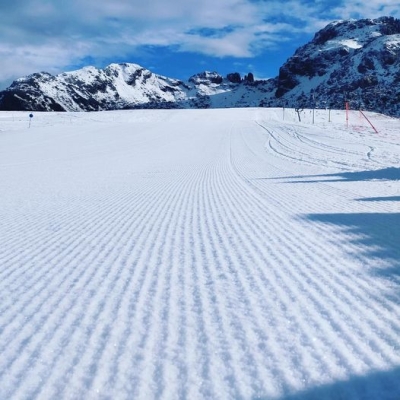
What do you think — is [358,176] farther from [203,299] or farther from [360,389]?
[360,389]

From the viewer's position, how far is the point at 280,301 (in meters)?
3.08

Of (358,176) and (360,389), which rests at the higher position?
(360,389)

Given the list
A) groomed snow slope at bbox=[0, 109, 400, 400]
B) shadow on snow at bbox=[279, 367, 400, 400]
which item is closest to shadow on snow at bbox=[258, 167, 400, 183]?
groomed snow slope at bbox=[0, 109, 400, 400]

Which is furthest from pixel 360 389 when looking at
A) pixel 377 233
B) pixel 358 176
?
pixel 358 176

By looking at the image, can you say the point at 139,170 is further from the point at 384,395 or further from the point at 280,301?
the point at 384,395

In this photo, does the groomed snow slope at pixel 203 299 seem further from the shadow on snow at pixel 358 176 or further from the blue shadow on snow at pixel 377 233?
the shadow on snow at pixel 358 176

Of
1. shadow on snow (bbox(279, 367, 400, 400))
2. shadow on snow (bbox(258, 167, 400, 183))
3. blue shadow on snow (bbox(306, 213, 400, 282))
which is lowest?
shadow on snow (bbox(258, 167, 400, 183))

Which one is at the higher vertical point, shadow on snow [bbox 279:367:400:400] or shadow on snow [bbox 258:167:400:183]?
shadow on snow [bbox 279:367:400:400]

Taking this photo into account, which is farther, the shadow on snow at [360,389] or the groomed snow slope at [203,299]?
the groomed snow slope at [203,299]

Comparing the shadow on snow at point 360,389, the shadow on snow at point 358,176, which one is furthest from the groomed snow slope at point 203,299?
the shadow on snow at point 358,176

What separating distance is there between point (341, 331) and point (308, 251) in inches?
68.5

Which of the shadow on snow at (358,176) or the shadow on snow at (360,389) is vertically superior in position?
the shadow on snow at (360,389)

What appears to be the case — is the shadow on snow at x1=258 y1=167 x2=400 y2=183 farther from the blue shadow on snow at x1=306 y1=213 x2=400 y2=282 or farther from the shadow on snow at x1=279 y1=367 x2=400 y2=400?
the shadow on snow at x1=279 y1=367 x2=400 y2=400

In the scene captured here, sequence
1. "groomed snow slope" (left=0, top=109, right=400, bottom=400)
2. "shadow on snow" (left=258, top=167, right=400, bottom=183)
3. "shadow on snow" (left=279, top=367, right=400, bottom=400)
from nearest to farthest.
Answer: "shadow on snow" (left=279, top=367, right=400, bottom=400)
"groomed snow slope" (left=0, top=109, right=400, bottom=400)
"shadow on snow" (left=258, top=167, right=400, bottom=183)
